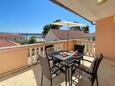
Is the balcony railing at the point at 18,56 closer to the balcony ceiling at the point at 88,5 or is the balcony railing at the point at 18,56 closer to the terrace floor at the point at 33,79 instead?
the terrace floor at the point at 33,79

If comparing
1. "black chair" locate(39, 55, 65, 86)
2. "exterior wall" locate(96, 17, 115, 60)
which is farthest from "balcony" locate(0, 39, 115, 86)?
"exterior wall" locate(96, 17, 115, 60)

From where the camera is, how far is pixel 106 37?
→ 5.58 m

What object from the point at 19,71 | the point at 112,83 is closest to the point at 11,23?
the point at 19,71

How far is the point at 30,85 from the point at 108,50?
4125mm

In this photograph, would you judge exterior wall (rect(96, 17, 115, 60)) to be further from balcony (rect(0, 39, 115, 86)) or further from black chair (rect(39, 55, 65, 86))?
black chair (rect(39, 55, 65, 86))

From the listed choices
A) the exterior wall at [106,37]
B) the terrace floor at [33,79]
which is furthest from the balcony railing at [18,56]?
the exterior wall at [106,37]

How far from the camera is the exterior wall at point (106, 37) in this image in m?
5.29

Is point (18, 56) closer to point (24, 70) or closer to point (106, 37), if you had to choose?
point (24, 70)

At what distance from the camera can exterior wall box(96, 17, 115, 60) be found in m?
5.29

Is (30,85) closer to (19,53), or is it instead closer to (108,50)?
(19,53)

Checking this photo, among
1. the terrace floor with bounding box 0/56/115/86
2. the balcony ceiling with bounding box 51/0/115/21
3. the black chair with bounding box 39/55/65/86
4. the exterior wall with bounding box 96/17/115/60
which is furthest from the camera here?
the exterior wall with bounding box 96/17/115/60

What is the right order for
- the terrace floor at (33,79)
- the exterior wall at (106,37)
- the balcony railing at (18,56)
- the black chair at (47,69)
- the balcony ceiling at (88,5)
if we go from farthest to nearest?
the exterior wall at (106,37) → the balcony railing at (18,56) → the balcony ceiling at (88,5) → the terrace floor at (33,79) → the black chair at (47,69)

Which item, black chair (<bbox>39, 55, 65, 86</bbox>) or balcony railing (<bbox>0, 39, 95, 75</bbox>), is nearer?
black chair (<bbox>39, 55, 65, 86</bbox>)

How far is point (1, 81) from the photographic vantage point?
3018 millimetres
